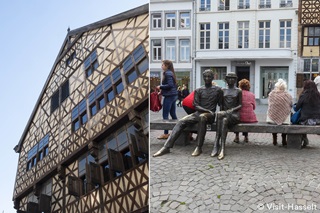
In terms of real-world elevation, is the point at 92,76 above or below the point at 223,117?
above

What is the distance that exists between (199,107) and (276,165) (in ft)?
1.56

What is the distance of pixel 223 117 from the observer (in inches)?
59.5

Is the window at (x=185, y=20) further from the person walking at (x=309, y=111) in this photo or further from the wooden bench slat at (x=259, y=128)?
the person walking at (x=309, y=111)

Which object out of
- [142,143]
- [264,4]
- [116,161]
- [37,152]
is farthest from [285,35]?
[37,152]

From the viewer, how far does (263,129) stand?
5.18 ft

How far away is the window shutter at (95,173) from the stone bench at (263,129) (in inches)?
11.0

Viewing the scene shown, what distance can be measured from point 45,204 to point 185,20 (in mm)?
950

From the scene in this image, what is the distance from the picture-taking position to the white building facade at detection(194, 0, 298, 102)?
3.16ft

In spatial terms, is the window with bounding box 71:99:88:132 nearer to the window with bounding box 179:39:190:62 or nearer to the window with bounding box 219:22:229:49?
the window with bounding box 179:39:190:62

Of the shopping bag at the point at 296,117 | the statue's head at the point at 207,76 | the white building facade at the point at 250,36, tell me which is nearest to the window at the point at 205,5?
the white building facade at the point at 250,36

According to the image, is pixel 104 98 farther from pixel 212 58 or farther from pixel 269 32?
pixel 269 32

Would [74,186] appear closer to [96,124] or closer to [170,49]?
[96,124]

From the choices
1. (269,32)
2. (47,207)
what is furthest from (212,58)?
(47,207)

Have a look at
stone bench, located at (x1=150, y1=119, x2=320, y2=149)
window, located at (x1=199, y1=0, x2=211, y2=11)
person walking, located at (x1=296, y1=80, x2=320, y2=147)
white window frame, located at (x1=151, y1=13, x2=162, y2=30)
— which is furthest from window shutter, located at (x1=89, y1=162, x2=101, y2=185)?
person walking, located at (x1=296, y1=80, x2=320, y2=147)
